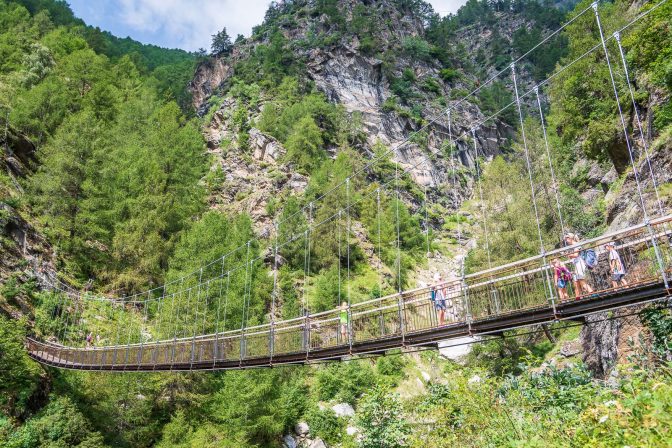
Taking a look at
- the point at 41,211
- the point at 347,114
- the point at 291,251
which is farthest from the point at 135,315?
the point at 347,114

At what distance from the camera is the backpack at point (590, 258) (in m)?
6.06

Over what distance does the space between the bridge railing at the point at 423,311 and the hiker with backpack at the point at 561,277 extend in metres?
0.08

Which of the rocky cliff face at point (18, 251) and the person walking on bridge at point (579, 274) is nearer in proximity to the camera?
A: the person walking on bridge at point (579, 274)

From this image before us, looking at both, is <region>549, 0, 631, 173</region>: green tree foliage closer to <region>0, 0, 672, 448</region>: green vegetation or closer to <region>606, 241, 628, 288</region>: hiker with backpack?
<region>0, 0, 672, 448</region>: green vegetation

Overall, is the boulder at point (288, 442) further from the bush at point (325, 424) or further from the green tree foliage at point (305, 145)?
the green tree foliage at point (305, 145)

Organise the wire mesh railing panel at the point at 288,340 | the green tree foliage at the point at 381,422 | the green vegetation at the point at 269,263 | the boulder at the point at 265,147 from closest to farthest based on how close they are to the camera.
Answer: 1. the green vegetation at the point at 269,263
2. the wire mesh railing panel at the point at 288,340
3. the green tree foliage at the point at 381,422
4. the boulder at the point at 265,147

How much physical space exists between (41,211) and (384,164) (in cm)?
2667

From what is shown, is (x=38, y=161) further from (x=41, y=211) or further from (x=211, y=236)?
(x=211, y=236)

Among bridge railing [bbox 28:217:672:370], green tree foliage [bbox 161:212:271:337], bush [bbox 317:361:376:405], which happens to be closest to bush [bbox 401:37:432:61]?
green tree foliage [bbox 161:212:271:337]

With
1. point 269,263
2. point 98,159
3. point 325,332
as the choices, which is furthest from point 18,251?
point 325,332

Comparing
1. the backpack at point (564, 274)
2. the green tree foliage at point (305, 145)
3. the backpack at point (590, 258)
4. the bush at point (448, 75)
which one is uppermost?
the bush at point (448, 75)

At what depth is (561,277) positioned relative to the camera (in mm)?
6215

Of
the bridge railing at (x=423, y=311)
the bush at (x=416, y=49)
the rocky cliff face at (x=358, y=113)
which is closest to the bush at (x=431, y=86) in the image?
the rocky cliff face at (x=358, y=113)

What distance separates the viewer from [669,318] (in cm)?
641
